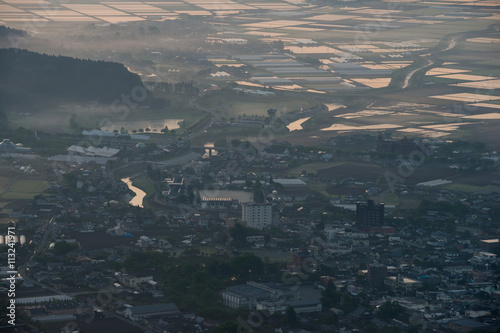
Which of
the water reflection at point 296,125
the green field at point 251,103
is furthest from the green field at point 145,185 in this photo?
the green field at point 251,103

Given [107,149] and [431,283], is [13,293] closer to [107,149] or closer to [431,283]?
[431,283]

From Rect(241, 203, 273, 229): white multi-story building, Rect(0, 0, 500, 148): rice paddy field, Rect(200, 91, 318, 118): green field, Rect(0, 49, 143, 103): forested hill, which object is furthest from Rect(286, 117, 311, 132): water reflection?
Rect(241, 203, 273, 229): white multi-story building

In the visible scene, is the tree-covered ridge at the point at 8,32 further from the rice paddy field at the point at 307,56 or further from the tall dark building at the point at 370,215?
the tall dark building at the point at 370,215

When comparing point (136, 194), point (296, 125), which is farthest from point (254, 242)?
point (296, 125)

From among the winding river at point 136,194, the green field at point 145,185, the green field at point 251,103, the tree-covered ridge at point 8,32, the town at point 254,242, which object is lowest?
the winding river at point 136,194

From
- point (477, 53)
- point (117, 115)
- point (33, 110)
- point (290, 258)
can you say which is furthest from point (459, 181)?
point (477, 53)

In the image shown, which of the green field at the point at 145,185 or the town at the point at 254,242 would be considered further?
the green field at the point at 145,185

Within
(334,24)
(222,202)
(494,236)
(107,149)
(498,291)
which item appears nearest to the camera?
(498,291)
